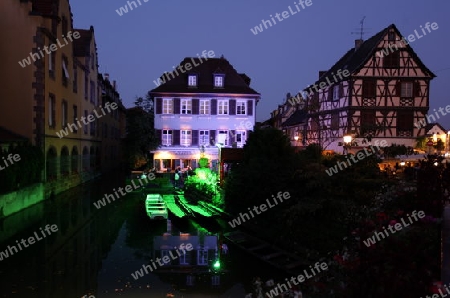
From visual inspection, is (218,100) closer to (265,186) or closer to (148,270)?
(265,186)

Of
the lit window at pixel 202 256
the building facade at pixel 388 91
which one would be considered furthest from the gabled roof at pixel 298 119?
the lit window at pixel 202 256

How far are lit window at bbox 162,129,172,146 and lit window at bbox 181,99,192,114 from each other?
2451mm

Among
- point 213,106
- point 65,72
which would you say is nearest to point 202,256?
point 65,72

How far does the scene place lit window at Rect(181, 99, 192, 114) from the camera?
38562 mm

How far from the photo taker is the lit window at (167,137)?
38.8m

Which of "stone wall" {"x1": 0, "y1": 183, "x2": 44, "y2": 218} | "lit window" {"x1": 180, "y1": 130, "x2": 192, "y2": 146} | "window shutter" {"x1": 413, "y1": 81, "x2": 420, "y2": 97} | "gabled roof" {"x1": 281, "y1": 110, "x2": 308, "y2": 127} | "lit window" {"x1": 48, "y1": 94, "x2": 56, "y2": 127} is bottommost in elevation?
"stone wall" {"x1": 0, "y1": 183, "x2": 44, "y2": 218}

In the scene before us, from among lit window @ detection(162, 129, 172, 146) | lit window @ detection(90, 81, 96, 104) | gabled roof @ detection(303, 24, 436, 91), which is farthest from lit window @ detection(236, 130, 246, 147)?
lit window @ detection(90, 81, 96, 104)

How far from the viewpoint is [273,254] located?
44.9 ft

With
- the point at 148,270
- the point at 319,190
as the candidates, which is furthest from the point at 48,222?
the point at 319,190

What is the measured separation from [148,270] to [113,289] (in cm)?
179

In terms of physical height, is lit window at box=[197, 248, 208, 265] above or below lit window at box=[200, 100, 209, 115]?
below

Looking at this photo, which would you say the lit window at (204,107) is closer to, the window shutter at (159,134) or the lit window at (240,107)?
the lit window at (240,107)

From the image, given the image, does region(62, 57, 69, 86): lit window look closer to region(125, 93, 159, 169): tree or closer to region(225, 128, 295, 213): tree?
region(125, 93, 159, 169): tree

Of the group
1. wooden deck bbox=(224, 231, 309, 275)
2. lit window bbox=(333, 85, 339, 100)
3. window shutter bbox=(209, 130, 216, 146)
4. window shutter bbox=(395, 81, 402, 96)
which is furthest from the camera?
window shutter bbox=(209, 130, 216, 146)
